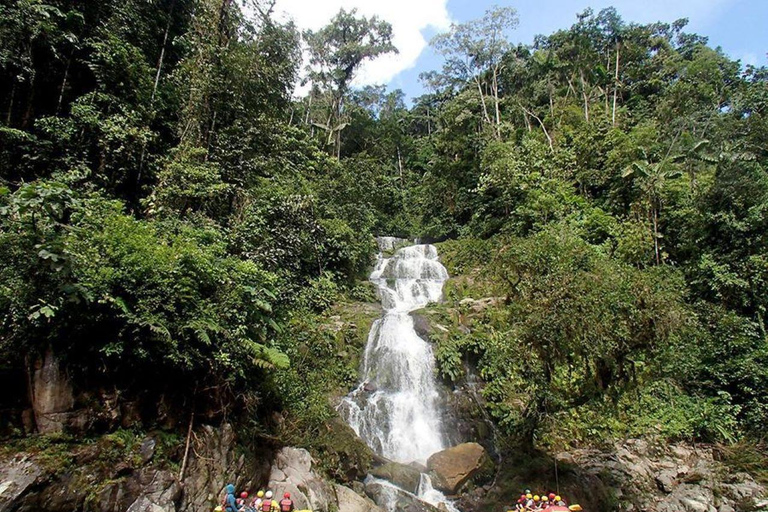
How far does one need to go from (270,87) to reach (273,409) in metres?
11.7

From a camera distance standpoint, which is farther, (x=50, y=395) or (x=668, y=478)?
(x=668, y=478)

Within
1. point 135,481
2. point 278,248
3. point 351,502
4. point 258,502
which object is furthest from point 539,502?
point 278,248

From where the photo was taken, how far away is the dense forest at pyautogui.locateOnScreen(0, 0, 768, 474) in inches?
223

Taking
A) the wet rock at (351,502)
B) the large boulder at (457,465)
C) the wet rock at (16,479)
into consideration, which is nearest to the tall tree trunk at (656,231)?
the large boulder at (457,465)

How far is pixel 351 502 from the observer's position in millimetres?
7762

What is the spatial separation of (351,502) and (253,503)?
2199mm

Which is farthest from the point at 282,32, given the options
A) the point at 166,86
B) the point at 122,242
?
the point at 122,242

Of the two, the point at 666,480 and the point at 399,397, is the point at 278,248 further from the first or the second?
the point at 666,480

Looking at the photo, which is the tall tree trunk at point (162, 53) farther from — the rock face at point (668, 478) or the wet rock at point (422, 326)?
the rock face at point (668, 478)

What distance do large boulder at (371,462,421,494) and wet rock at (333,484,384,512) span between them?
164cm

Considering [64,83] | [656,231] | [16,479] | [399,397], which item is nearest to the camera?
[16,479]

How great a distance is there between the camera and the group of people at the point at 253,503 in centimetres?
572

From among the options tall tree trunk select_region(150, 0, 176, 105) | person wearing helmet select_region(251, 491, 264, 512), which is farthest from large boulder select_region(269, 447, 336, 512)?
tall tree trunk select_region(150, 0, 176, 105)

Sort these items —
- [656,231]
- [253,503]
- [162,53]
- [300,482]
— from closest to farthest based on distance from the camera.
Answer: [253,503], [300,482], [162,53], [656,231]
